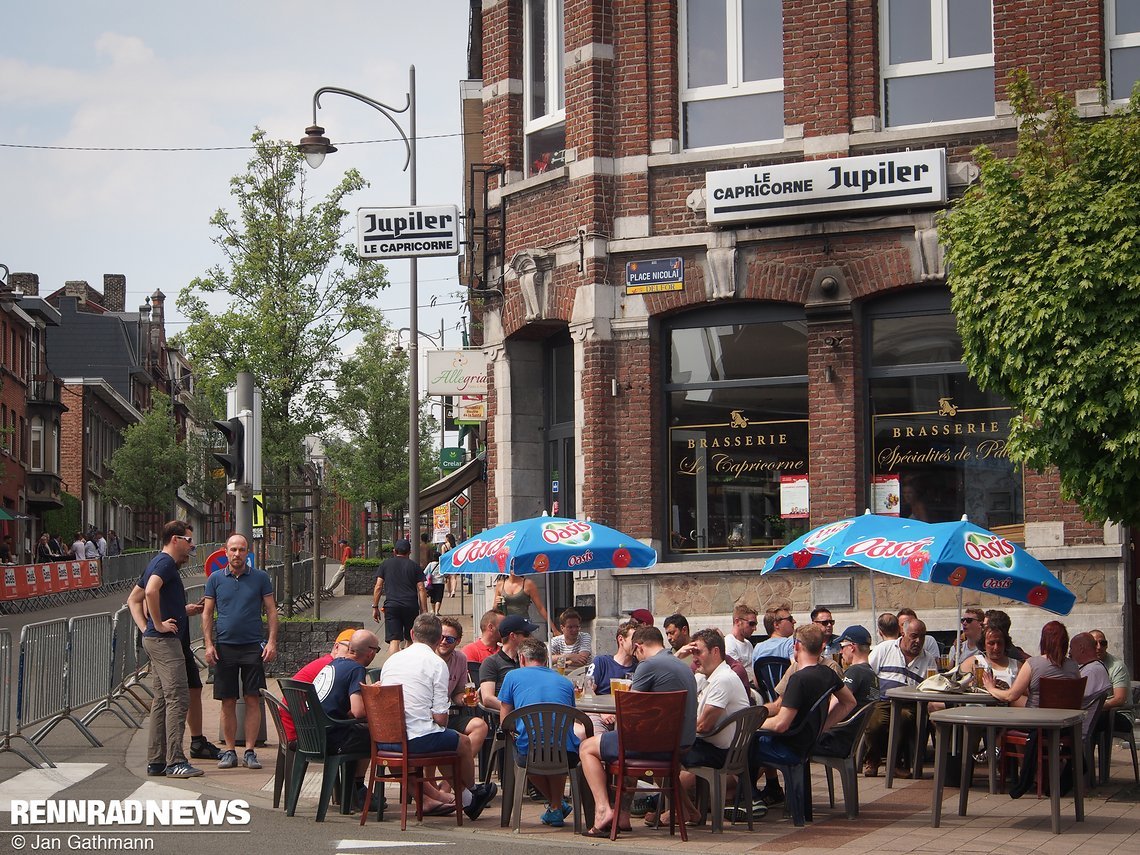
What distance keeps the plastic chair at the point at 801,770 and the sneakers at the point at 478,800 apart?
194 cm

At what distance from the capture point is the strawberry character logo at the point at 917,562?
11773 millimetres

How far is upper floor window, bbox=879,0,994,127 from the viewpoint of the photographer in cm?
1688

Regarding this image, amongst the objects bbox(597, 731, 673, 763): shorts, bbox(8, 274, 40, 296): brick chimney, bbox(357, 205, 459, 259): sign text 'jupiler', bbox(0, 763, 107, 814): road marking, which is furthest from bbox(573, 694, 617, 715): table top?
bbox(8, 274, 40, 296): brick chimney

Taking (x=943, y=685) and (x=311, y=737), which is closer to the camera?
(x=311, y=737)

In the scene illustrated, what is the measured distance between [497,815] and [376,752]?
117 centimetres

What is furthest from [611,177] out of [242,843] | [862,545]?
[242,843]

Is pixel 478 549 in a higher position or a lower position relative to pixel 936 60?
lower

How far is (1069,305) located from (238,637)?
747cm

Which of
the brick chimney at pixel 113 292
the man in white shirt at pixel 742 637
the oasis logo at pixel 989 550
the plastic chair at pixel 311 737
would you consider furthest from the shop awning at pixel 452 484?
the brick chimney at pixel 113 292

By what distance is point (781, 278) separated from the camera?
17250mm

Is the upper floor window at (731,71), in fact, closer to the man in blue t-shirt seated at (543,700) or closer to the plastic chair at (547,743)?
the man in blue t-shirt seated at (543,700)

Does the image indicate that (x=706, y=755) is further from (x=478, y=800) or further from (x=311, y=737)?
(x=311, y=737)

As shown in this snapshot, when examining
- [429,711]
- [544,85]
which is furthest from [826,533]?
[544,85]

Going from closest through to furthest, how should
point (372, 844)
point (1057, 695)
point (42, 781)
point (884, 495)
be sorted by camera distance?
point (372, 844), point (1057, 695), point (42, 781), point (884, 495)
